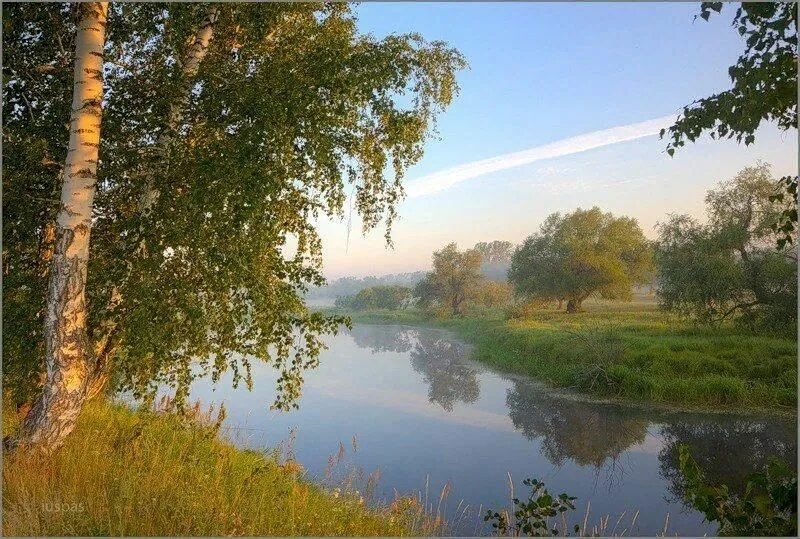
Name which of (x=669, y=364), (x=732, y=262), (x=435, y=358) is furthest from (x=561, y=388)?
(x=435, y=358)

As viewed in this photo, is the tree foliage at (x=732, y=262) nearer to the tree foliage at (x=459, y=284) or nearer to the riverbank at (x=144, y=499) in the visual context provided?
the riverbank at (x=144, y=499)

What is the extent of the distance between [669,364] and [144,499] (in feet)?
66.4

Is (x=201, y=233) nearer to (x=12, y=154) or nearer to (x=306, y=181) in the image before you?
(x=306, y=181)

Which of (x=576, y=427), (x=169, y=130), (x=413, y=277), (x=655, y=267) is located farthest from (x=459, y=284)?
(x=413, y=277)

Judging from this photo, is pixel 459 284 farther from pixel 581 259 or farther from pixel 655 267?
pixel 655 267

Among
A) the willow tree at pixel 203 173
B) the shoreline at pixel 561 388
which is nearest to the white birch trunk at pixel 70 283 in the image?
the willow tree at pixel 203 173

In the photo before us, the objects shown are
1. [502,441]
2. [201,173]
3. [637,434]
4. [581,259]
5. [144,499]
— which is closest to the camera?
[144,499]

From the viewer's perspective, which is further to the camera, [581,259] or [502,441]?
[581,259]

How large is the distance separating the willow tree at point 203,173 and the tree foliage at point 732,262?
22806 millimetres

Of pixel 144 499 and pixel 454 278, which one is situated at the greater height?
pixel 454 278

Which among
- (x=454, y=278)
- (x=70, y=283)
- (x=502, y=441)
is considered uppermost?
(x=454, y=278)

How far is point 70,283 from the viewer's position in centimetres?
613

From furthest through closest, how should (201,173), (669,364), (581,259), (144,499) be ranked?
(581,259)
(669,364)
(201,173)
(144,499)

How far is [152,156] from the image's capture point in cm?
686
